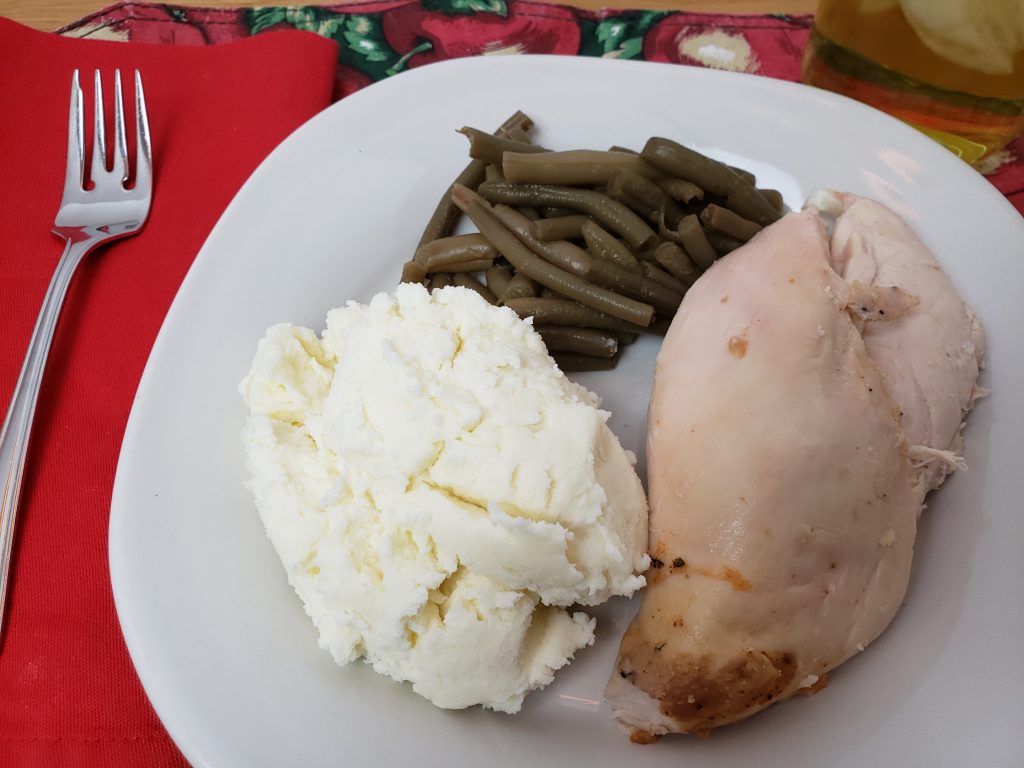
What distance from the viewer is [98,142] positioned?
259cm

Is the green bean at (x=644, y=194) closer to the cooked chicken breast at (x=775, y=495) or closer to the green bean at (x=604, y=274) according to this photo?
the green bean at (x=604, y=274)

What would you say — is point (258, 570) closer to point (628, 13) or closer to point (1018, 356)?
point (1018, 356)

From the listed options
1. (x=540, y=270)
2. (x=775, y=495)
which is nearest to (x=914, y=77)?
(x=540, y=270)

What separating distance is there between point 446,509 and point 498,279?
0.95m

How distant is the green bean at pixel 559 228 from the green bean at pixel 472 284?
237mm

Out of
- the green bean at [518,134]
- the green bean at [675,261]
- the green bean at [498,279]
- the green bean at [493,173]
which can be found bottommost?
the green bean at [498,279]

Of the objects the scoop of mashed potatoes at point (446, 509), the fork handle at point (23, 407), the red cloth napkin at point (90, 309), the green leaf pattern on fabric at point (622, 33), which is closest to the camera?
the scoop of mashed potatoes at point (446, 509)

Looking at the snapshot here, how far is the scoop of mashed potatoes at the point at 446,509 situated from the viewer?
5.15 ft

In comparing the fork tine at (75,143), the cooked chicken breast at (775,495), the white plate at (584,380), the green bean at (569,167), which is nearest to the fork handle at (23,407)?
the fork tine at (75,143)

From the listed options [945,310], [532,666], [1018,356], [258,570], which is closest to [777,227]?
[945,310]

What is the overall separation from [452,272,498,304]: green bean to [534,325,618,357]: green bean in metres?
0.21

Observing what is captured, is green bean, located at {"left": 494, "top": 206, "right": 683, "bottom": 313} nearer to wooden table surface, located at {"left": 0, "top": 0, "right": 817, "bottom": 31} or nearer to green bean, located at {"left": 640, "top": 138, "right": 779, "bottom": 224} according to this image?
green bean, located at {"left": 640, "top": 138, "right": 779, "bottom": 224}

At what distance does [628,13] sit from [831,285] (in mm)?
1862

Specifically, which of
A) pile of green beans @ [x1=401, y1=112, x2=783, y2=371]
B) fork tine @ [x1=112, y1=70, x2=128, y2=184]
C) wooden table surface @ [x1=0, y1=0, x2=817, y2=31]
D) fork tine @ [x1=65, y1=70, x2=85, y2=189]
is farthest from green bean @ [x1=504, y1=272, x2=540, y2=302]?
wooden table surface @ [x1=0, y1=0, x2=817, y2=31]
